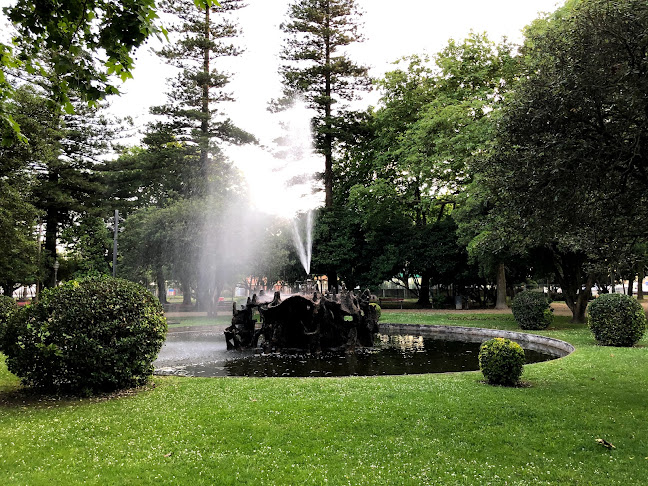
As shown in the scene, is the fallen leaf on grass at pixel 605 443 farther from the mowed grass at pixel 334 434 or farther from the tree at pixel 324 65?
the tree at pixel 324 65

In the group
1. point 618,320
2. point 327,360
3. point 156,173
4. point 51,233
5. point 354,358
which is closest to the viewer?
point 327,360

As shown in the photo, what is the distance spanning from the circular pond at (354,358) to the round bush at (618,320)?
1.24 m

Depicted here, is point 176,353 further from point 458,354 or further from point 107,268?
point 107,268

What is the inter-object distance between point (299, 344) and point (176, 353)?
419cm

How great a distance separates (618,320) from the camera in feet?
49.0

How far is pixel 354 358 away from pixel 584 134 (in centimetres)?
983

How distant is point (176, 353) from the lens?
1574cm

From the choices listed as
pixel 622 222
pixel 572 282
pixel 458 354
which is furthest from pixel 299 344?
pixel 572 282

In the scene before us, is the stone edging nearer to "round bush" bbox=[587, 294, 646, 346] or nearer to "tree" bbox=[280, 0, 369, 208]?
"round bush" bbox=[587, 294, 646, 346]

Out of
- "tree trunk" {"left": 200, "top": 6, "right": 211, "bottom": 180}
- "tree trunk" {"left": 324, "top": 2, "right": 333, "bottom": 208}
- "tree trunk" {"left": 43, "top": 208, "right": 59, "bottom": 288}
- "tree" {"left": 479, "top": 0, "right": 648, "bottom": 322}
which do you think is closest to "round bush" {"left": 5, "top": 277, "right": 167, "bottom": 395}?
"tree" {"left": 479, "top": 0, "right": 648, "bottom": 322}

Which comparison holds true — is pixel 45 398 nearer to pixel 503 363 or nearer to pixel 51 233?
pixel 503 363

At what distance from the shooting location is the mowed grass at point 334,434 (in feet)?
16.7

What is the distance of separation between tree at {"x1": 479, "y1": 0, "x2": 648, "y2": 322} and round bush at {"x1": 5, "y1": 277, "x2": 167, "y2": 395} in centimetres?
741

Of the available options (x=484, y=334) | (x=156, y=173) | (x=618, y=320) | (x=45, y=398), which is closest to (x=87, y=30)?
(x=45, y=398)
